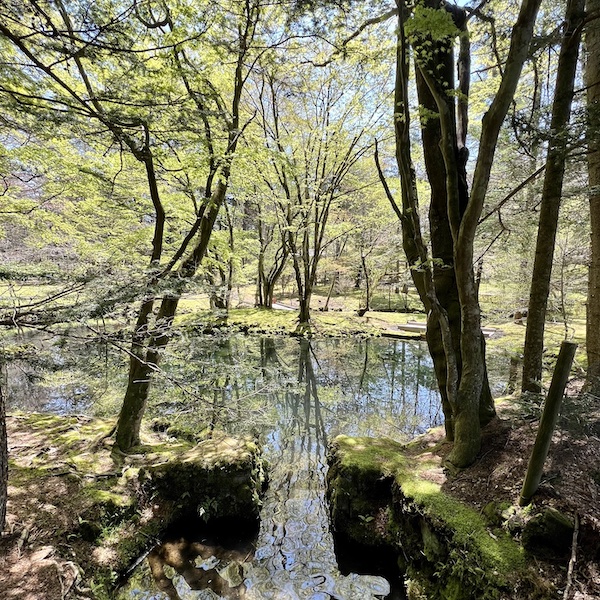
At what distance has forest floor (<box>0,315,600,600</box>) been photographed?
2090mm

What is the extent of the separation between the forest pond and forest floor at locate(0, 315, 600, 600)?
69 centimetres

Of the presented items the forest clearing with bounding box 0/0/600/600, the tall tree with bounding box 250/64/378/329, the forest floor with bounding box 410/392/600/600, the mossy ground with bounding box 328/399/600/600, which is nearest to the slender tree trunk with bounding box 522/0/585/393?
the forest clearing with bounding box 0/0/600/600

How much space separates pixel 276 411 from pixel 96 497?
4106mm

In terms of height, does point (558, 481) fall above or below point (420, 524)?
above

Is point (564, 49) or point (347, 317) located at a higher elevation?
point (564, 49)

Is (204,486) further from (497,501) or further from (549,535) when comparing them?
(549,535)

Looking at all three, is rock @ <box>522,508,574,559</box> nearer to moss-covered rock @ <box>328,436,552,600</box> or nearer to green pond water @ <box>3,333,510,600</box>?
moss-covered rock @ <box>328,436,552,600</box>

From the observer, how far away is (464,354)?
10.6 ft

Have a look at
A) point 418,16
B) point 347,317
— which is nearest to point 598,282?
point 418,16

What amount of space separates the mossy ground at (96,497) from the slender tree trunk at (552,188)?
10.9 feet

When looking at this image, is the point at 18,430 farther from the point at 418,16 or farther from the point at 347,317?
the point at 347,317

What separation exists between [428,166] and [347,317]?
42.8 ft

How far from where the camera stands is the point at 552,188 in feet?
11.4

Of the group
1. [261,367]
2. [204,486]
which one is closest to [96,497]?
[204,486]
